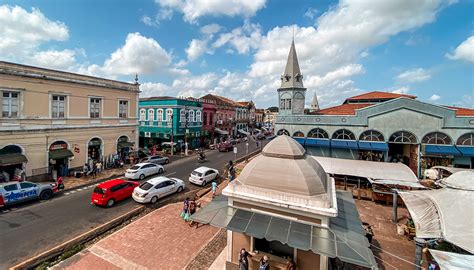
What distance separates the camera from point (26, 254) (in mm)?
9023

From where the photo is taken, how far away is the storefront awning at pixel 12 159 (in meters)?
15.4

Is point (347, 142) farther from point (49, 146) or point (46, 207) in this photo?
point (49, 146)

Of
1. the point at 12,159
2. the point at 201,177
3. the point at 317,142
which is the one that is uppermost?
the point at 317,142

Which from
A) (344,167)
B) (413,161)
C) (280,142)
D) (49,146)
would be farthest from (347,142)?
(49,146)

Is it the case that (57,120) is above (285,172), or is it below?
above

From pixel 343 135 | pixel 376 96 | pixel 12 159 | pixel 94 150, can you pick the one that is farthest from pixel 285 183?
pixel 376 96

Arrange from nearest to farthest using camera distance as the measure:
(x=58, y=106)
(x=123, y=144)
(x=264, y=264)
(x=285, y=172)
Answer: (x=264, y=264)
(x=285, y=172)
(x=58, y=106)
(x=123, y=144)

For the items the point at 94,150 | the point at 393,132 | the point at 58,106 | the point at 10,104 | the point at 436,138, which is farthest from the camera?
the point at 94,150

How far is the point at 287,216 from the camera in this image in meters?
7.08

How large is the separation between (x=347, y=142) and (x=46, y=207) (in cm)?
2328

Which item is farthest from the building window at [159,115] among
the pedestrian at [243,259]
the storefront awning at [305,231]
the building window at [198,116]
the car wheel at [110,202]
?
the pedestrian at [243,259]

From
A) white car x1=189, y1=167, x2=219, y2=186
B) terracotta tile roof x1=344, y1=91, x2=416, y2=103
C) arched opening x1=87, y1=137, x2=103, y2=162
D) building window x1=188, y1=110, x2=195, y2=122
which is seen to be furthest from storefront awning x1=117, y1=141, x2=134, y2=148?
terracotta tile roof x1=344, y1=91, x2=416, y2=103

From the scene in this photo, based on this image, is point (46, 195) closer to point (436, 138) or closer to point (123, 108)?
point (123, 108)

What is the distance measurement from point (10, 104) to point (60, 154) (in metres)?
5.14
